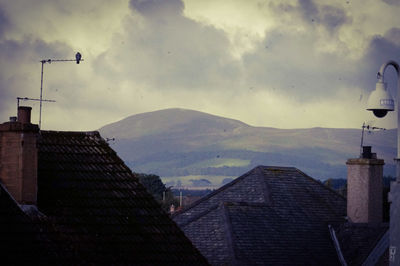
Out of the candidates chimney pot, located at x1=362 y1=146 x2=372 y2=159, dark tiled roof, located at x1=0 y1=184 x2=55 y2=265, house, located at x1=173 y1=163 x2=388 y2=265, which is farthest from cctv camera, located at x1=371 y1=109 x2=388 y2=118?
chimney pot, located at x1=362 y1=146 x2=372 y2=159

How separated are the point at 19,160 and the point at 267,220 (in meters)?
22.0

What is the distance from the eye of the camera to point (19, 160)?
22.4 meters

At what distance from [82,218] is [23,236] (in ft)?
6.01

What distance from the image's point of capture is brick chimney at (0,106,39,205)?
878 inches

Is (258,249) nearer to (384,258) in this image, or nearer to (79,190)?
(384,258)

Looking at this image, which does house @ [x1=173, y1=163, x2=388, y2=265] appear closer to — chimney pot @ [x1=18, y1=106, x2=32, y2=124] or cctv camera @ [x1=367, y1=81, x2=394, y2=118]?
chimney pot @ [x1=18, y1=106, x2=32, y2=124]

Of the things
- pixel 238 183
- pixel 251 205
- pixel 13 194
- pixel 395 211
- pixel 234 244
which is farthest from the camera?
pixel 238 183

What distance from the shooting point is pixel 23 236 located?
21484 millimetres

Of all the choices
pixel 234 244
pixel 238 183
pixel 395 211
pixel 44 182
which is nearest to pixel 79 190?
pixel 44 182

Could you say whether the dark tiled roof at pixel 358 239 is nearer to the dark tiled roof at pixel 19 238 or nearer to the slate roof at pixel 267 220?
the slate roof at pixel 267 220

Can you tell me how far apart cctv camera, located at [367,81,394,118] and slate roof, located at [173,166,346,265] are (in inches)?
723

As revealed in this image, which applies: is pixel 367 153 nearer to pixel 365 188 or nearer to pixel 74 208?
pixel 365 188

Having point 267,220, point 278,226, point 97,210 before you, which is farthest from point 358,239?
point 97,210

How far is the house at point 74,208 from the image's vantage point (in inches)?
859
